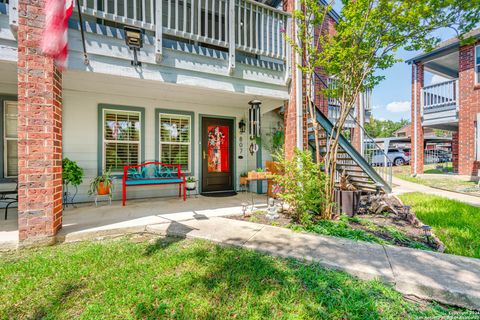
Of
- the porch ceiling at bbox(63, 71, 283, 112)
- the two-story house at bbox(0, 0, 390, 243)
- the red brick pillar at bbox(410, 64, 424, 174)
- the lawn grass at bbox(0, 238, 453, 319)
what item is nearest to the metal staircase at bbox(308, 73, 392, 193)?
the two-story house at bbox(0, 0, 390, 243)

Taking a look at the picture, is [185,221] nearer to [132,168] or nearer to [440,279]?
[132,168]

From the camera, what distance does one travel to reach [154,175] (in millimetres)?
5844

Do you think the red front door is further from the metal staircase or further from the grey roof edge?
the grey roof edge

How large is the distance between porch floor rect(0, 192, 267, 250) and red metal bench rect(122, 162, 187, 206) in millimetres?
476

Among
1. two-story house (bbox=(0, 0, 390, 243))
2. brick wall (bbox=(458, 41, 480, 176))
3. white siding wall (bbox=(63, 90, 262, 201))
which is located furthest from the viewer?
brick wall (bbox=(458, 41, 480, 176))

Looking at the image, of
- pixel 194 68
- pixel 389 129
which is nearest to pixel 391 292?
pixel 194 68

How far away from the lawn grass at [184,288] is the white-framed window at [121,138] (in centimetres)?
308

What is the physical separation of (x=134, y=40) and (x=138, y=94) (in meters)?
2.14

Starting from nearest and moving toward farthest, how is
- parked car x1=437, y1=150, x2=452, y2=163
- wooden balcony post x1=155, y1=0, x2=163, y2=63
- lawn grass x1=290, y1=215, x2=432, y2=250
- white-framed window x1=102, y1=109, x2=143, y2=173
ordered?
lawn grass x1=290, y1=215, x2=432, y2=250 < wooden balcony post x1=155, y1=0, x2=163, y2=63 < white-framed window x1=102, y1=109, x2=143, y2=173 < parked car x1=437, y1=150, x2=452, y2=163

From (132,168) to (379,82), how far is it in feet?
18.5

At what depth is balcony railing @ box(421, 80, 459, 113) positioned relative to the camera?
396 inches

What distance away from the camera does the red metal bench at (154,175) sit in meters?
5.20

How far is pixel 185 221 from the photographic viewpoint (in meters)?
3.82

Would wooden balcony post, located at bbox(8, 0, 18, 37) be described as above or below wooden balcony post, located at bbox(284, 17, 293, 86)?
below
